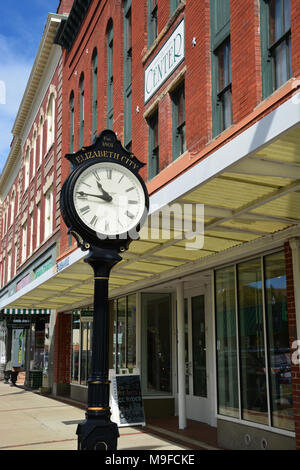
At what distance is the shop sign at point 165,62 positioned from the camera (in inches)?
512

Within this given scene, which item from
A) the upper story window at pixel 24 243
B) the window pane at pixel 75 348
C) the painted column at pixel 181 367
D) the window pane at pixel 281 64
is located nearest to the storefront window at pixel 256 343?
the painted column at pixel 181 367

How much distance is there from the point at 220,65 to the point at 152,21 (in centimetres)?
410

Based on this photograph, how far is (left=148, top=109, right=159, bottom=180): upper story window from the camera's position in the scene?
47.5 feet

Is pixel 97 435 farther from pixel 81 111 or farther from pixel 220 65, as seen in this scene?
pixel 81 111

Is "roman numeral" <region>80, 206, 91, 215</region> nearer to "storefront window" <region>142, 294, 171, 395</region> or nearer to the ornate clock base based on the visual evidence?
the ornate clock base

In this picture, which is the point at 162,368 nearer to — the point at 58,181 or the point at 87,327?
the point at 87,327

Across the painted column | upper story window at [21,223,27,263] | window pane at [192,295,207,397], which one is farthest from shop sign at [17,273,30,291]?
the painted column

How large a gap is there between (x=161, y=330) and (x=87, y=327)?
509cm

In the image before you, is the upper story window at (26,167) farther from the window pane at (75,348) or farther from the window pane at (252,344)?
the window pane at (252,344)

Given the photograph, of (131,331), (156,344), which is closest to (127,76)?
(131,331)

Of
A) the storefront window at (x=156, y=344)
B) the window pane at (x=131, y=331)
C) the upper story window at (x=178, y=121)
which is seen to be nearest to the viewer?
the upper story window at (x=178, y=121)

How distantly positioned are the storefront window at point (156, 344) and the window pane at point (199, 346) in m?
1.21

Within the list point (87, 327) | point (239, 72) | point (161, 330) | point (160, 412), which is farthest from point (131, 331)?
point (239, 72)

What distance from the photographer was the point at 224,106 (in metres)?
11.4
